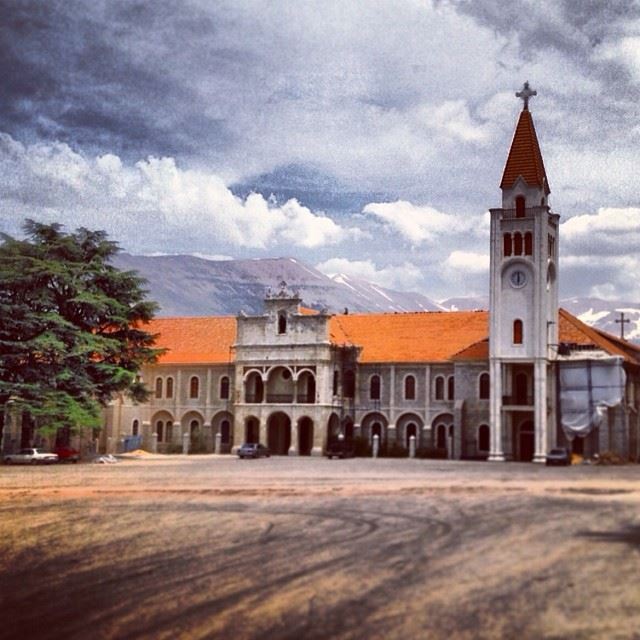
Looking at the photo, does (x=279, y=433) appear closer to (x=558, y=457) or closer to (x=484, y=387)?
(x=484, y=387)

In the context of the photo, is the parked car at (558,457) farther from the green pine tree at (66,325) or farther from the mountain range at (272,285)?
the green pine tree at (66,325)

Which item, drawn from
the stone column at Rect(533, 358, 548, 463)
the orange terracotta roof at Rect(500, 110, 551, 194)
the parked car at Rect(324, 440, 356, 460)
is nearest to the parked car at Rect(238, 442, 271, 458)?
the parked car at Rect(324, 440, 356, 460)

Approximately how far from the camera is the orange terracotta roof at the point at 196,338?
44031 mm

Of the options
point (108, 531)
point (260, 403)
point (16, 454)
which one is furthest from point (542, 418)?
point (108, 531)

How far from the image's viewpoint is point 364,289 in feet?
72.7

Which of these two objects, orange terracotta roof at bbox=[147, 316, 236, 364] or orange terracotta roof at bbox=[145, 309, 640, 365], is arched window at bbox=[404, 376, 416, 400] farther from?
orange terracotta roof at bbox=[147, 316, 236, 364]

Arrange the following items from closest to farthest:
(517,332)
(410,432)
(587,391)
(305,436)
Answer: (587,391), (517,332), (410,432), (305,436)

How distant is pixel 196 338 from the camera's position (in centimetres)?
4519

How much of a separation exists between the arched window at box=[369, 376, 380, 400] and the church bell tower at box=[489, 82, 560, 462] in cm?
652

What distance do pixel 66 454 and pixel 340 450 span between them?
11.0m

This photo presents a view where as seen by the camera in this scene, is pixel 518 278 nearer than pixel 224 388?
Yes

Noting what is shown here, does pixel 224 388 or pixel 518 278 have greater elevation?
pixel 518 278

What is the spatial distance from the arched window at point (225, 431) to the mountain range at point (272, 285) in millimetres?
14305

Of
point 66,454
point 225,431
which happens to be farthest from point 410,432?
point 66,454
